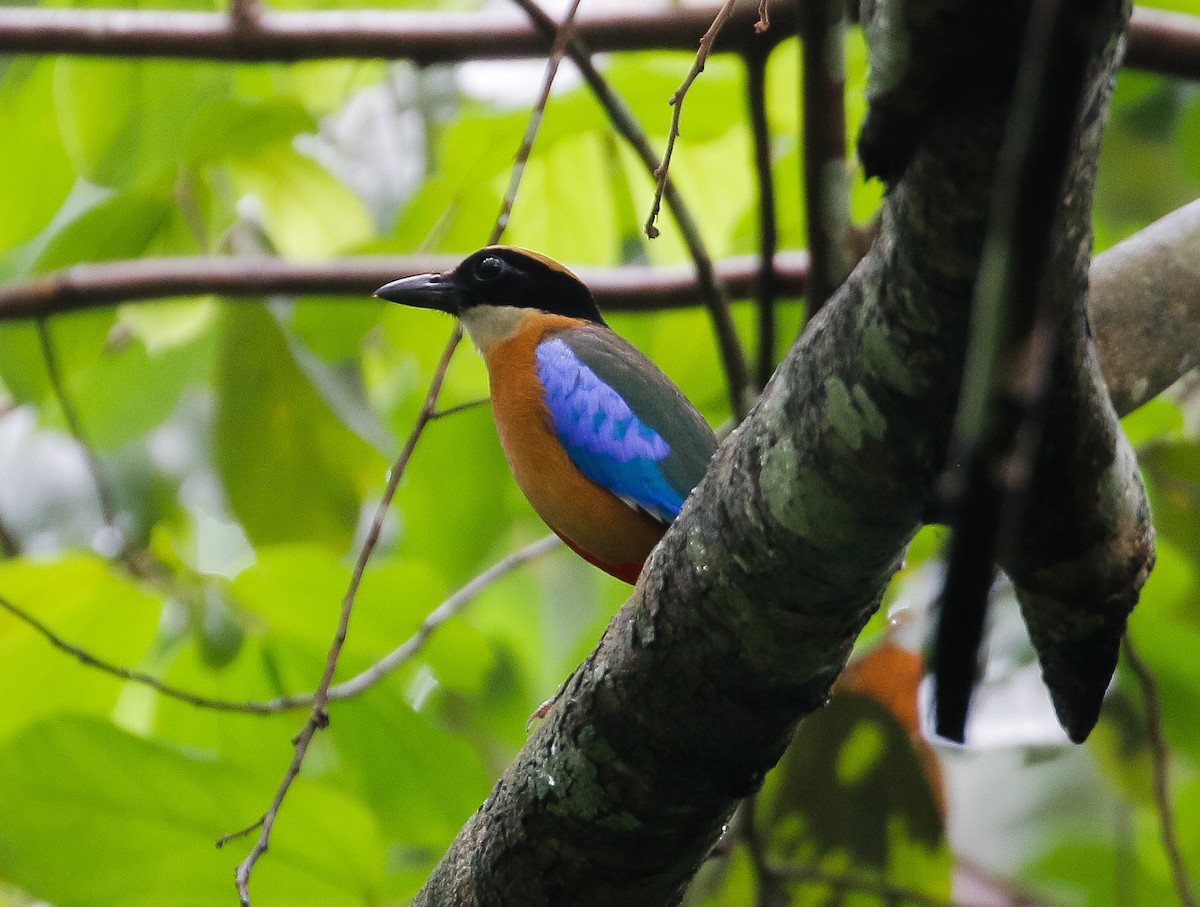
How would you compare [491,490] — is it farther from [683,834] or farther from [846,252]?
[683,834]

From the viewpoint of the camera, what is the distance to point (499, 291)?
4.79 metres

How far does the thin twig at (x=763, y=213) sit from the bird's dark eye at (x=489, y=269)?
1.00 metres

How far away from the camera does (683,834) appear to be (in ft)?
7.78

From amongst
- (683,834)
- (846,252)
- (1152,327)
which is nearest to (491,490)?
(846,252)

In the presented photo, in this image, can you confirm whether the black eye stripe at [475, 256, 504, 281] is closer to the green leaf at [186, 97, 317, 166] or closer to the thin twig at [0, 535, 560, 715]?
the green leaf at [186, 97, 317, 166]

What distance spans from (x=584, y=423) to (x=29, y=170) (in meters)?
2.41

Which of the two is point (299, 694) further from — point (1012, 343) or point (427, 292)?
point (1012, 343)

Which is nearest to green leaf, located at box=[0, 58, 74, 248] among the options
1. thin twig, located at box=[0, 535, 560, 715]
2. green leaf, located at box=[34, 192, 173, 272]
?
green leaf, located at box=[34, 192, 173, 272]

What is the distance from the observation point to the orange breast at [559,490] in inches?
157

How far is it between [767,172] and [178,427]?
3152mm

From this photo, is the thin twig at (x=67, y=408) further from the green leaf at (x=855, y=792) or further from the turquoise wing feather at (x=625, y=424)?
the green leaf at (x=855, y=792)

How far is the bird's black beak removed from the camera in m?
4.52

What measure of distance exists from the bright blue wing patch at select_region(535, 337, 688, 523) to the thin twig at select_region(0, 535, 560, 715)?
719mm

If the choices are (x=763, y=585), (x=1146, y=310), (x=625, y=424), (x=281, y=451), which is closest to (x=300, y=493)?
(x=281, y=451)
